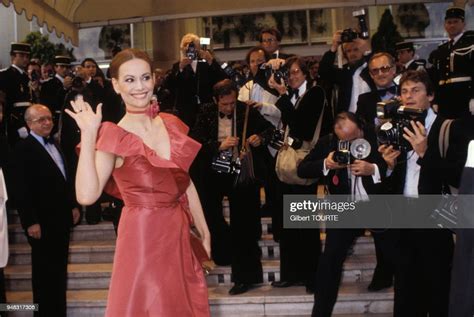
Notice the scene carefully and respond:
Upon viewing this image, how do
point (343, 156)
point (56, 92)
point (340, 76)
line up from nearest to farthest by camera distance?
point (343, 156) < point (340, 76) < point (56, 92)

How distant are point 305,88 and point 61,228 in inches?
88.8

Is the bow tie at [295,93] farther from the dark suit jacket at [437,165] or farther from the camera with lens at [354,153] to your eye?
the dark suit jacket at [437,165]

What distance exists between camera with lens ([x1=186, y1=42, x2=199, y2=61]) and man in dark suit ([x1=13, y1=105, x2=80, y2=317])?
1461 millimetres

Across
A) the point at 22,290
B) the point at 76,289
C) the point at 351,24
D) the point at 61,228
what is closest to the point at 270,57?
the point at 61,228

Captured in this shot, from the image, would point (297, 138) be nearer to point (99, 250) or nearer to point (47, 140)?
point (47, 140)

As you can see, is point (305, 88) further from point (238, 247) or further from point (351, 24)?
point (351, 24)

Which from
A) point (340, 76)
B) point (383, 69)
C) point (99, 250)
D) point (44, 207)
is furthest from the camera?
point (99, 250)

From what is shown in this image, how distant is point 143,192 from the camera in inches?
114

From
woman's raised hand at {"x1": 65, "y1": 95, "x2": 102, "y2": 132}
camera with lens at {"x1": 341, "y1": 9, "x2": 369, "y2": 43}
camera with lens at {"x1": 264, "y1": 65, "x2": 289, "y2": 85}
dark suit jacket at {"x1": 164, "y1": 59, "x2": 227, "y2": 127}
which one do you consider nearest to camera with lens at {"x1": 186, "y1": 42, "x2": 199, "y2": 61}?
dark suit jacket at {"x1": 164, "y1": 59, "x2": 227, "y2": 127}

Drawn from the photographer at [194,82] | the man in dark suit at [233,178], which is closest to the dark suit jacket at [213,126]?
the man in dark suit at [233,178]

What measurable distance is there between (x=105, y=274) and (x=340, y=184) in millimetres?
2540

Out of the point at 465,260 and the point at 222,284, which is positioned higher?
the point at 465,260

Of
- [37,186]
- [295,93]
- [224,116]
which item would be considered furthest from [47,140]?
[295,93]

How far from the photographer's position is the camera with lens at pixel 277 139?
517 centimetres
